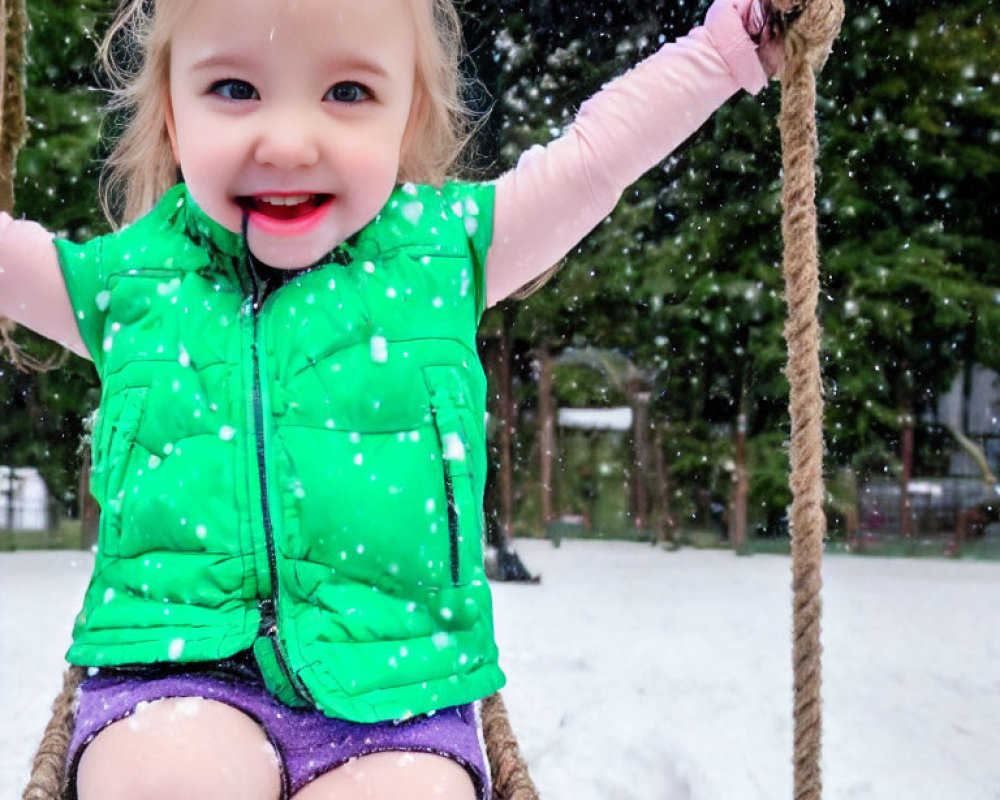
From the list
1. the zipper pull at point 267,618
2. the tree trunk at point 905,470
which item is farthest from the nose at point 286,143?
the tree trunk at point 905,470

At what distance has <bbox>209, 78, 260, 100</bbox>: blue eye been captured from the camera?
1047 millimetres

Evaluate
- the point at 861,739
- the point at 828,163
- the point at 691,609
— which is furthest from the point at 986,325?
the point at 861,739

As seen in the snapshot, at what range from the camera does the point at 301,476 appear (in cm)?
106

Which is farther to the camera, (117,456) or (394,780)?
(117,456)

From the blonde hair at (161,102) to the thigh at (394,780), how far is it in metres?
0.65

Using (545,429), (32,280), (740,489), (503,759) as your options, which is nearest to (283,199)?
(32,280)

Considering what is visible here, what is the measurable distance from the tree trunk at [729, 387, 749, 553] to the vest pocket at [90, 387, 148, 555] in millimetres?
4870

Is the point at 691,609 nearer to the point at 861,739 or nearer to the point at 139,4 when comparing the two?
the point at 861,739

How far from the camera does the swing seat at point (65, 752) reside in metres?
1.04

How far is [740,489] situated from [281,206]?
5143mm

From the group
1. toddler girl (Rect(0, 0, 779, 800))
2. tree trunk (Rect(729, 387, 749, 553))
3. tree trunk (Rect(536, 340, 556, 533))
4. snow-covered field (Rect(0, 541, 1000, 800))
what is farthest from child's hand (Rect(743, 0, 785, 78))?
tree trunk (Rect(729, 387, 749, 553))

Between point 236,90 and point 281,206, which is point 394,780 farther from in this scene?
point 236,90

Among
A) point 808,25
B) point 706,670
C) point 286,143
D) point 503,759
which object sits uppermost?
point 808,25

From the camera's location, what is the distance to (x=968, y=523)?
633 centimetres
